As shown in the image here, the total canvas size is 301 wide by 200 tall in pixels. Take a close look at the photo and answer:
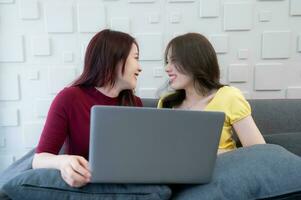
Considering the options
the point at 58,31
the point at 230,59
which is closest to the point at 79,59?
the point at 58,31

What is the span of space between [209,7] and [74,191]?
117cm

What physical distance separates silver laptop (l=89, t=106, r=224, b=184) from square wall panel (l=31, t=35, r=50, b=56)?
3.31 ft

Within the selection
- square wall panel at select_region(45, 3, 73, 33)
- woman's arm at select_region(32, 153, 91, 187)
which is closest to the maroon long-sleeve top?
woman's arm at select_region(32, 153, 91, 187)

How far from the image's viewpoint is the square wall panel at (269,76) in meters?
1.68

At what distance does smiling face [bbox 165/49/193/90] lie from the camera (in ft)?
4.45

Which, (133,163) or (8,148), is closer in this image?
(133,163)

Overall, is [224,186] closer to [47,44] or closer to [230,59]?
[230,59]

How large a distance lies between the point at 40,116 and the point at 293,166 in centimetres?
126

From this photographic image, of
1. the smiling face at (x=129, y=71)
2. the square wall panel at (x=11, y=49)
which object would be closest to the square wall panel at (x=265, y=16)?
the smiling face at (x=129, y=71)

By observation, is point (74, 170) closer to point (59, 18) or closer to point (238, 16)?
point (59, 18)

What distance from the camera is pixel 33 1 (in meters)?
1.61

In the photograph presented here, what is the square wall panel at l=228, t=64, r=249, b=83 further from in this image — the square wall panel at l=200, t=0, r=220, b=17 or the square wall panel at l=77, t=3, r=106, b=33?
the square wall panel at l=77, t=3, r=106, b=33

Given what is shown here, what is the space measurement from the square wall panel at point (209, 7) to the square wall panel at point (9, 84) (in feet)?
3.29

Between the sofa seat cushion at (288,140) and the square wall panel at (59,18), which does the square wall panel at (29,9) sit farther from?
the sofa seat cushion at (288,140)
